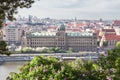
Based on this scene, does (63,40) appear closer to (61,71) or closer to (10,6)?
(61,71)

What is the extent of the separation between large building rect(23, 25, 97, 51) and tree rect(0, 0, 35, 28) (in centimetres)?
3926

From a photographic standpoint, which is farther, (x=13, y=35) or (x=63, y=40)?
(x=13, y=35)

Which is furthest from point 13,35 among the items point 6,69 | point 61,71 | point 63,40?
point 61,71

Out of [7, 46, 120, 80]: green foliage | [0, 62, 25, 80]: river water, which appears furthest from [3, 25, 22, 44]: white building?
[7, 46, 120, 80]: green foliage

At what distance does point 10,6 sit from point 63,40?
133 ft

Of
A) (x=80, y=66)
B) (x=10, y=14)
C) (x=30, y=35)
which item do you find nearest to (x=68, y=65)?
(x=80, y=66)

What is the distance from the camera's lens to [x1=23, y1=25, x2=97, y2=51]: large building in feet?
143

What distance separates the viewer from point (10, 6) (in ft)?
12.4

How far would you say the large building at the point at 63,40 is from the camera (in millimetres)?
43500

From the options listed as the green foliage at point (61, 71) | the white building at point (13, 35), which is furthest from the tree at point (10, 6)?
the white building at point (13, 35)

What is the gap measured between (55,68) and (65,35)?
40873mm

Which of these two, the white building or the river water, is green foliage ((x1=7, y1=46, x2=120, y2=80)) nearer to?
the river water

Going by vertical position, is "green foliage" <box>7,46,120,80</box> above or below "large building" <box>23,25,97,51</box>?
above

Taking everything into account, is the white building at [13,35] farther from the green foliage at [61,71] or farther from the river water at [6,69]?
the green foliage at [61,71]
